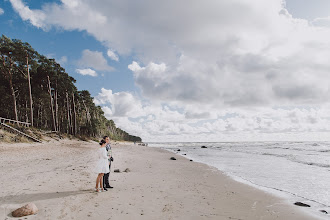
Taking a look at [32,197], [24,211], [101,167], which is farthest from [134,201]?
[32,197]

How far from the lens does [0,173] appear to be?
9.80 metres

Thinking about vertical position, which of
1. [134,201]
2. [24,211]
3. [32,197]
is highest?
[24,211]

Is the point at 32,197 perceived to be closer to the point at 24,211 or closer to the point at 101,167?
the point at 24,211

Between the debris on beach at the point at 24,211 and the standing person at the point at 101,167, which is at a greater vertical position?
the standing person at the point at 101,167

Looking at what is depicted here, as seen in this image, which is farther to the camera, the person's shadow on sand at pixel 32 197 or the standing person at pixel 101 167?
the standing person at pixel 101 167

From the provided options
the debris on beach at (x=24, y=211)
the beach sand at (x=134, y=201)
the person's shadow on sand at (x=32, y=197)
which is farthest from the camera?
the person's shadow on sand at (x=32, y=197)

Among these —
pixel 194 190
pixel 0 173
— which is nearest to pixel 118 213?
pixel 194 190

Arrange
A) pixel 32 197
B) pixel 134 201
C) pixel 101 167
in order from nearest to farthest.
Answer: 1. pixel 32 197
2. pixel 134 201
3. pixel 101 167

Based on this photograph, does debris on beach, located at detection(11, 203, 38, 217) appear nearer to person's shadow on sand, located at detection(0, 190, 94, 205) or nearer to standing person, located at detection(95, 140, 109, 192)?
person's shadow on sand, located at detection(0, 190, 94, 205)

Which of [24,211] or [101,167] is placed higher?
[101,167]

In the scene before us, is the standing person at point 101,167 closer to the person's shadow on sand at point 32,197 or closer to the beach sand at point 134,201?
the beach sand at point 134,201

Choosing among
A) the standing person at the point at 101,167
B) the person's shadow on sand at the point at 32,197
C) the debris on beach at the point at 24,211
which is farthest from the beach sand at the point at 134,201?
the standing person at the point at 101,167

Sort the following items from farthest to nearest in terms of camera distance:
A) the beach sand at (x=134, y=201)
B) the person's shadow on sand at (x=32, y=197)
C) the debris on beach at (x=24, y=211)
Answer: the person's shadow on sand at (x=32, y=197), the beach sand at (x=134, y=201), the debris on beach at (x=24, y=211)

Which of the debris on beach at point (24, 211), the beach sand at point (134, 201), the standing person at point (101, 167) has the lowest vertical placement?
the beach sand at point (134, 201)
